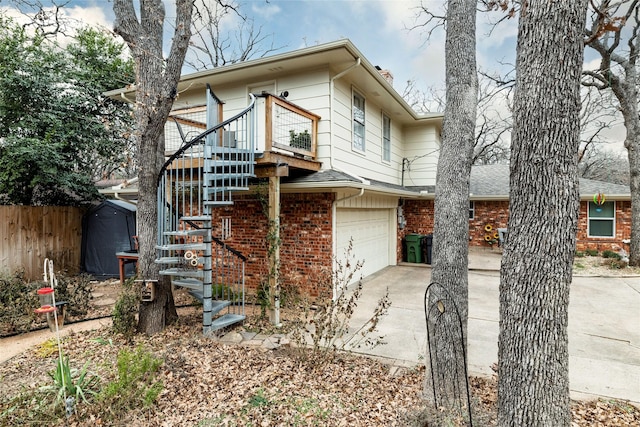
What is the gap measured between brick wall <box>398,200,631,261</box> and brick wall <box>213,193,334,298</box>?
5064 millimetres

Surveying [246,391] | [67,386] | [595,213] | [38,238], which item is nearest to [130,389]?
[67,386]

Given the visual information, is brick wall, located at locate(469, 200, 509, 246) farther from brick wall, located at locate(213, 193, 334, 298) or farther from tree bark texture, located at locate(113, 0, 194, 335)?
tree bark texture, located at locate(113, 0, 194, 335)

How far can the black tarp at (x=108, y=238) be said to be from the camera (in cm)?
933

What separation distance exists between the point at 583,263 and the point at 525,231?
10.8 m

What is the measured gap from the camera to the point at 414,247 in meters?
11.1

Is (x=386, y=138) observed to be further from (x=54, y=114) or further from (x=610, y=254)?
(x=54, y=114)

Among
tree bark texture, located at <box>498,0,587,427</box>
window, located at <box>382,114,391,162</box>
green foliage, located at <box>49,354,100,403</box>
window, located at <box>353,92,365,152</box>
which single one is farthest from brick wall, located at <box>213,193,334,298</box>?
tree bark texture, located at <box>498,0,587,427</box>

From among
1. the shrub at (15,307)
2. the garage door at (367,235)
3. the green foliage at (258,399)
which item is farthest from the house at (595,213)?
the shrub at (15,307)

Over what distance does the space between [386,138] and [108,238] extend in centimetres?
857

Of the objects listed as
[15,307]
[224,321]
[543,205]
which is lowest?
[224,321]

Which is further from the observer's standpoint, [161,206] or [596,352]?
[161,206]

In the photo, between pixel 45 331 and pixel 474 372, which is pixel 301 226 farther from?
pixel 45 331

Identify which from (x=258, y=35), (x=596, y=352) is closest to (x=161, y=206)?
(x=596, y=352)

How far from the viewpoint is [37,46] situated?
8.93m
